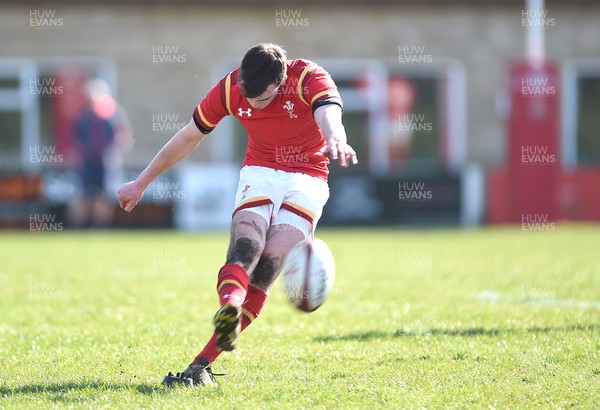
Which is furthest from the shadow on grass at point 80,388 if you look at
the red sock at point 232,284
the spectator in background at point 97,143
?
the spectator in background at point 97,143

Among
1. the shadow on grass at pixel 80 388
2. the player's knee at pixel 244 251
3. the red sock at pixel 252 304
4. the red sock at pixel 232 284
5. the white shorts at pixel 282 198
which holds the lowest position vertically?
the shadow on grass at pixel 80 388

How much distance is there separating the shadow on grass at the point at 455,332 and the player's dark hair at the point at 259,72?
205cm

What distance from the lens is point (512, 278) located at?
1045 centimetres

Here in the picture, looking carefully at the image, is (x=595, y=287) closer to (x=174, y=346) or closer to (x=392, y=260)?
(x=392, y=260)

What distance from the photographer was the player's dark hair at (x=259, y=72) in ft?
17.8

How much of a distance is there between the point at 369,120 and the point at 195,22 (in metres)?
4.68

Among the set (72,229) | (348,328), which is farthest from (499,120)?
(348,328)

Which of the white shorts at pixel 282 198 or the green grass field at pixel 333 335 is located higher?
the white shorts at pixel 282 198

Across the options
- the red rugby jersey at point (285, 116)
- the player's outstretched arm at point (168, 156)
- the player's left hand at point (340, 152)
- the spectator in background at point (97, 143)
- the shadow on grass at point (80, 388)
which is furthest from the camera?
the spectator in background at point (97, 143)

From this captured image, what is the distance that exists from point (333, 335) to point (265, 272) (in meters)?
1.41

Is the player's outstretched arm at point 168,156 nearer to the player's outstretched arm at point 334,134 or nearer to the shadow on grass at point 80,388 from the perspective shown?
the player's outstretched arm at point 334,134

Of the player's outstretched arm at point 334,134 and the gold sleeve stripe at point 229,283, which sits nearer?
the player's outstretched arm at point 334,134

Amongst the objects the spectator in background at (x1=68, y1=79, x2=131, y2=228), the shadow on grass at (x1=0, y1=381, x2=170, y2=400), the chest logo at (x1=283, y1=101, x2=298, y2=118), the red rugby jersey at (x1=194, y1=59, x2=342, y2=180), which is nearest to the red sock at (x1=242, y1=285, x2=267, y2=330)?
the shadow on grass at (x1=0, y1=381, x2=170, y2=400)

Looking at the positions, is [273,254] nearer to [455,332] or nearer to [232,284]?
[232,284]
